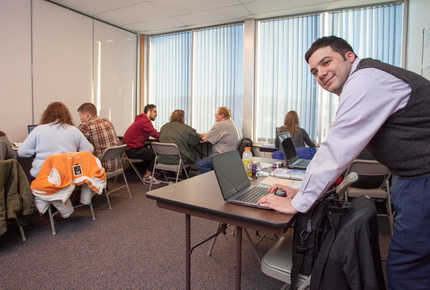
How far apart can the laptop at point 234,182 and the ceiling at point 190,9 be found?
346 centimetres

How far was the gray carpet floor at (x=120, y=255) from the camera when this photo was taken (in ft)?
6.29

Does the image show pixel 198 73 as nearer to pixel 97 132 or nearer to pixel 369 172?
pixel 97 132

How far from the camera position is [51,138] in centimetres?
284

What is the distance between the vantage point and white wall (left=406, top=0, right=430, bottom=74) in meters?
3.36

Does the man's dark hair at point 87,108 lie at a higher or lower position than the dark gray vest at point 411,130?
higher

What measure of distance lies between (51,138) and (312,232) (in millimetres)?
2722

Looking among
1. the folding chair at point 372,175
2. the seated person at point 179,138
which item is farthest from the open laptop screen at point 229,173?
the seated person at point 179,138

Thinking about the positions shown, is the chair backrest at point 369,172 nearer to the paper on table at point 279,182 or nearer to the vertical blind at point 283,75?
the paper on table at point 279,182

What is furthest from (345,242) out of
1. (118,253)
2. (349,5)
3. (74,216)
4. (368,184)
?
(349,5)

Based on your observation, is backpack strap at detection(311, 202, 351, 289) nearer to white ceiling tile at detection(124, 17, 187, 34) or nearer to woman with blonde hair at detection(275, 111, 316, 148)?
woman with blonde hair at detection(275, 111, 316, 148)

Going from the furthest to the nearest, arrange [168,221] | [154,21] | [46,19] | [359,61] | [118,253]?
1. [154,21]
2. [46,19]
3. [168,221]
4. [118,253]
5. [359,61]

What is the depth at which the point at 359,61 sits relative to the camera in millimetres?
1157

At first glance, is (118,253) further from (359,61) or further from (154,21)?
(154,21)

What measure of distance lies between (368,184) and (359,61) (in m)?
2.00
